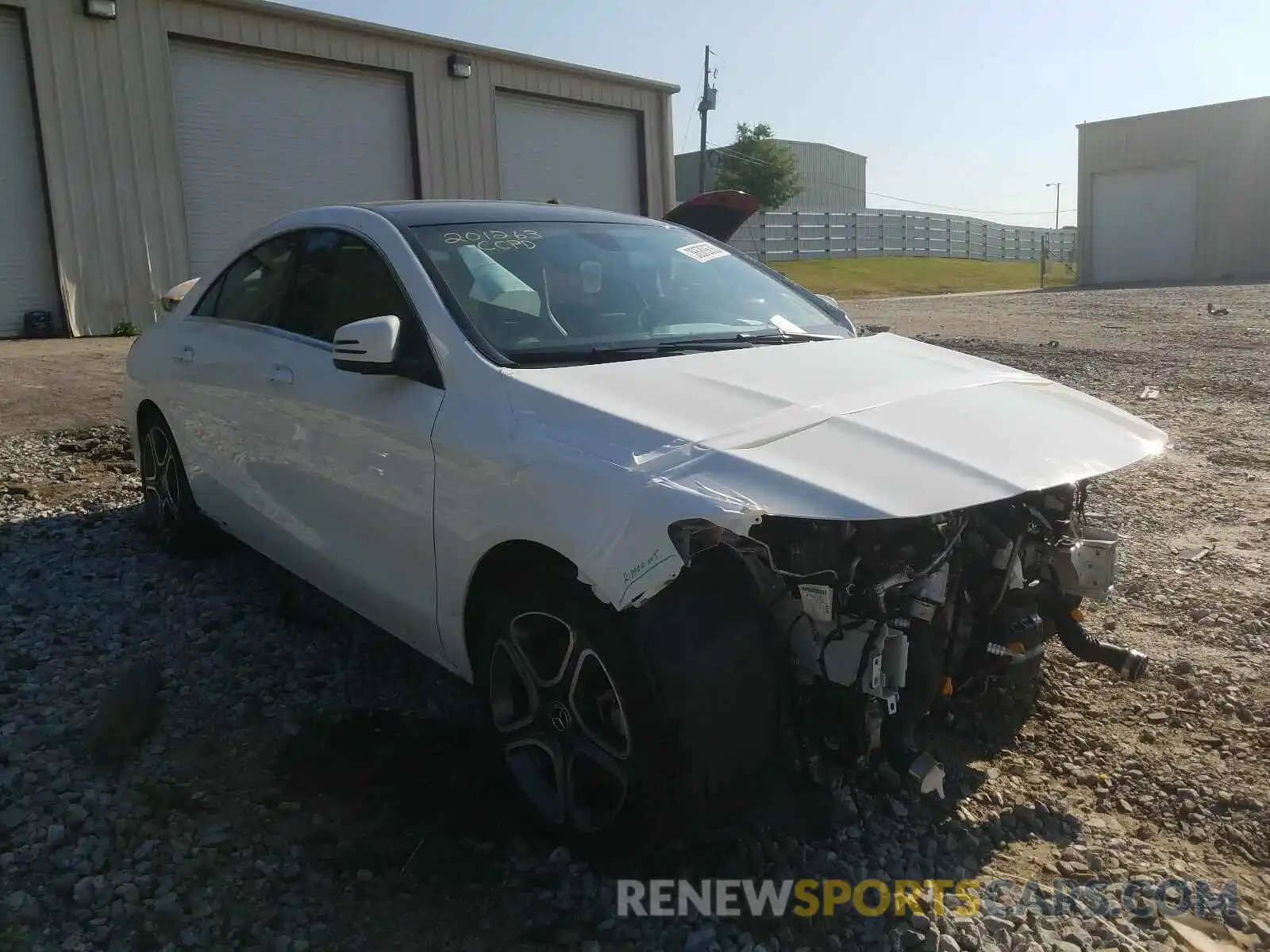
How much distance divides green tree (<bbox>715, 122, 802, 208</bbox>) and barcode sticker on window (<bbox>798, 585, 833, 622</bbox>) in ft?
167

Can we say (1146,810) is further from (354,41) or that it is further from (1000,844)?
(354,41)

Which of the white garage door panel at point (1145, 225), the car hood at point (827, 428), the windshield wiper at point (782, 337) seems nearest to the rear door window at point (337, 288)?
the car hood at point (827, 428)

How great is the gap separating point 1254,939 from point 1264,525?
10.9ft

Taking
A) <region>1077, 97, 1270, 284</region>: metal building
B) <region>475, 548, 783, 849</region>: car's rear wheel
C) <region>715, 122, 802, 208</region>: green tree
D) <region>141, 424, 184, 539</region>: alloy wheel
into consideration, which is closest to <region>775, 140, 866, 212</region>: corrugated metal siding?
<region>715, 122, 802, 208</region>: green tree

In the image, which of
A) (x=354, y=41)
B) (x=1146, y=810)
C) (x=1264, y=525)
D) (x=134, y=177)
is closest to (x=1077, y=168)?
(x=354, y=41)

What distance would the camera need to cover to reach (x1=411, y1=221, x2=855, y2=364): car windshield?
3188 millimetres

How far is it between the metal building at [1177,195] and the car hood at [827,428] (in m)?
30.4

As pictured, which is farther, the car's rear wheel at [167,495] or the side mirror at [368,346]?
the car's rear wheel at [167,495]

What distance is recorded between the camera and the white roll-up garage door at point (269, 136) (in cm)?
1443

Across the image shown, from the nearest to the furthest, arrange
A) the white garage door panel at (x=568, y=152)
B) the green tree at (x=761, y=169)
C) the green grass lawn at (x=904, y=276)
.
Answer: the white garage door panel at (x=568, y=152) < the green grass lawn at (x=904, y=276) < the green tree at (x=761, y=169)

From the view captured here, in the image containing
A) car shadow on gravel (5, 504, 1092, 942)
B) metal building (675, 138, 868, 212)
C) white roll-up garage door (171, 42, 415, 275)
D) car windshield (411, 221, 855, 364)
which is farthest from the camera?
metal building (675, 138, 868, 212)

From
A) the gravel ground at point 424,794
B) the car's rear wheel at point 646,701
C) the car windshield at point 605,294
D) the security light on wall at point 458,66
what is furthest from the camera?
the security light on wall at point 458,66

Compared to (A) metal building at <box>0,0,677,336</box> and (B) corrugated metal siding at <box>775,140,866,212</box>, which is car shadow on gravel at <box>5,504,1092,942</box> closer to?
(A) metal building at <box>0,0,677,336</box>

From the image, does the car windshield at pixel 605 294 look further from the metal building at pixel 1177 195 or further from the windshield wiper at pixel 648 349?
the metal building at pixel 1177 195
